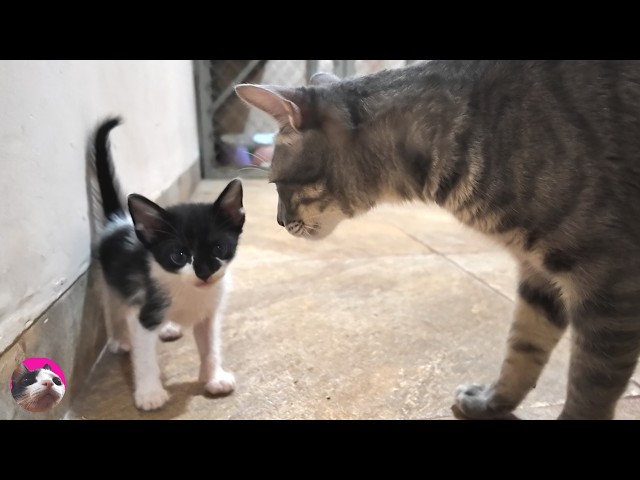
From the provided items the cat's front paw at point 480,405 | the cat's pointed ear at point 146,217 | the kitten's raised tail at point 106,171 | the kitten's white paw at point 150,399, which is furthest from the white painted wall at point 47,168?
the cat's front paw at point 480,405

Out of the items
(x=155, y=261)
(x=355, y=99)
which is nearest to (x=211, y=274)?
(x=155, y=261)

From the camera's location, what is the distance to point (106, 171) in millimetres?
1165

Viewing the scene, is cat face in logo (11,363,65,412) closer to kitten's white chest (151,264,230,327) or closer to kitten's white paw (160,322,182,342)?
kitten's white chest (151,264,230,327)

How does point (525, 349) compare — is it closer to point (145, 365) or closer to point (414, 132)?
point (414, 132)

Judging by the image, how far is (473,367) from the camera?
1.24m

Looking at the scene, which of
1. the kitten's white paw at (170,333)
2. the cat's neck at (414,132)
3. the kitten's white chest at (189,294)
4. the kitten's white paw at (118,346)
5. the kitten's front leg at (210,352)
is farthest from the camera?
the kitten's white paw at (170,333)

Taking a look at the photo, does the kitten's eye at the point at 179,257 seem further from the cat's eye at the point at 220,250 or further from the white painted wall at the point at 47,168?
the white painted wall at the point at 47,168

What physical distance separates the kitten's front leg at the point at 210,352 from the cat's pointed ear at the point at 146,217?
0.26m

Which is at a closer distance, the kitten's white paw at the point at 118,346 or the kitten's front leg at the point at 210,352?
the kitten's front leg at the point at 210,352

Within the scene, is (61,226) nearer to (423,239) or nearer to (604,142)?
(604,142)

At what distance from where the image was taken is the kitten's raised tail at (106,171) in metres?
1.16

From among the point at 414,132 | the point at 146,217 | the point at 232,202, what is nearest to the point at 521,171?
the point at 414,132

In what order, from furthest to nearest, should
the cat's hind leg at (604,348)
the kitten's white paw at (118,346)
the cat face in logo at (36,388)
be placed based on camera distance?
the kitten's white paw at (118,346), the cat's hind leg at (604,348), the cat face in logo at (36,388)

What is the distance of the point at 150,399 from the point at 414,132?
738mm
